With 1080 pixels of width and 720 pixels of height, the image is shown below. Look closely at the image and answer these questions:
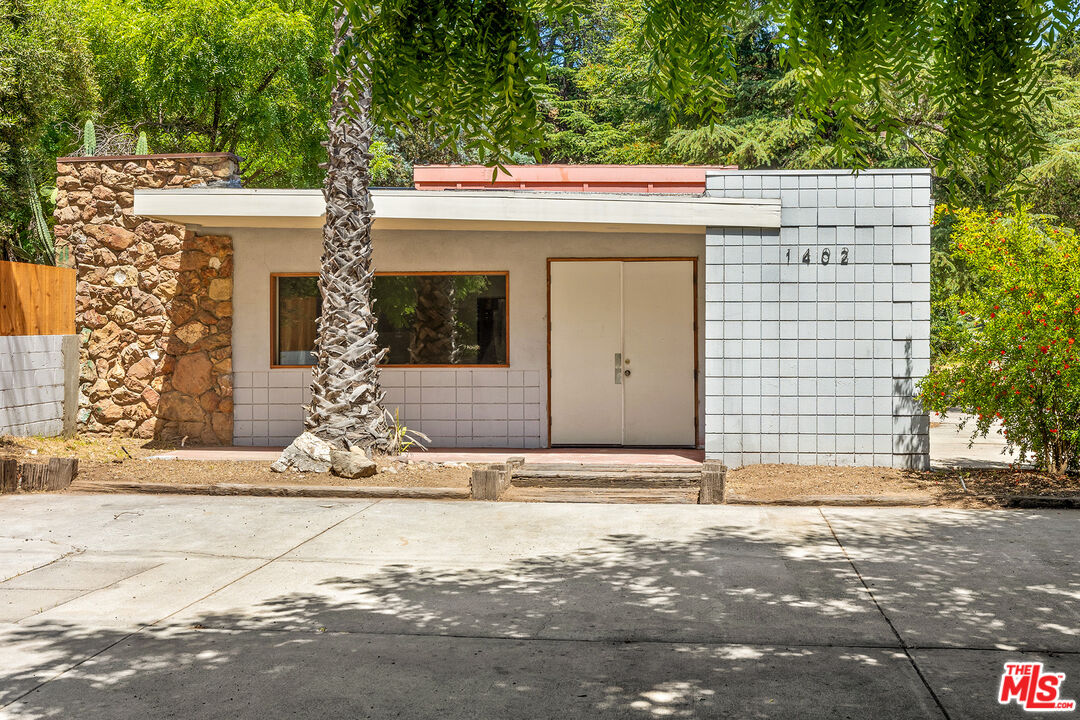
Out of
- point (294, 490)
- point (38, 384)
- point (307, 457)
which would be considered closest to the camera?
point (294, 490)

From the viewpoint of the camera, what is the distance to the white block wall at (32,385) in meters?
12.1

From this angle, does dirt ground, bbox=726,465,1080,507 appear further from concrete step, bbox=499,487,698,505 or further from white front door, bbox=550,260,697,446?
white front door, bbox=550,260,697,446

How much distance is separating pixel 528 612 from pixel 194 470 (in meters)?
6.35

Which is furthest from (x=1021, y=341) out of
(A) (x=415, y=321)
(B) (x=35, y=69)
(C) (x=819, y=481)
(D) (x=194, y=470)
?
(B) (x=35, y=69)

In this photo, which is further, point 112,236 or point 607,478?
point 112,236

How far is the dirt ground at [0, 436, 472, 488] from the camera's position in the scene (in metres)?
10.4

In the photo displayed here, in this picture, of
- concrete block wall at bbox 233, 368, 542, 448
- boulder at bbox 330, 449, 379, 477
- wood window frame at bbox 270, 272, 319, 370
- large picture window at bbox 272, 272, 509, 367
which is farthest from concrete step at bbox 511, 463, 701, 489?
wood window frame at bbox 270, 272, 319, 370

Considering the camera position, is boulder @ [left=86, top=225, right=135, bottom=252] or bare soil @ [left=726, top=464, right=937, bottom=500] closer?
bare soil @ [left=726, top=464, right=937, bottom=500]

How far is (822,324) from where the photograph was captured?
426 inches

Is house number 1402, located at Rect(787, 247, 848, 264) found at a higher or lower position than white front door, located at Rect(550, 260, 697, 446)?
higher

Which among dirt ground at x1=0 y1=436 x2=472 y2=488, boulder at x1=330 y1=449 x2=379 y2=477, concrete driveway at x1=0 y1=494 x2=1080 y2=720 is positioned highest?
boulder at x1=330 y1=449 x2=379 y2=477

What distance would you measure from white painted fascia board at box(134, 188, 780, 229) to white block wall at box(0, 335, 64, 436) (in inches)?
94.3

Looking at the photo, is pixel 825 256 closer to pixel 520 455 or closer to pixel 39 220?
pixel 520 455

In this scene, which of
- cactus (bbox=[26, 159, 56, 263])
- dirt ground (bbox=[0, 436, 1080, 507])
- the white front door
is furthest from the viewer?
cactus (bbox=[26, 159, 56, 263])
